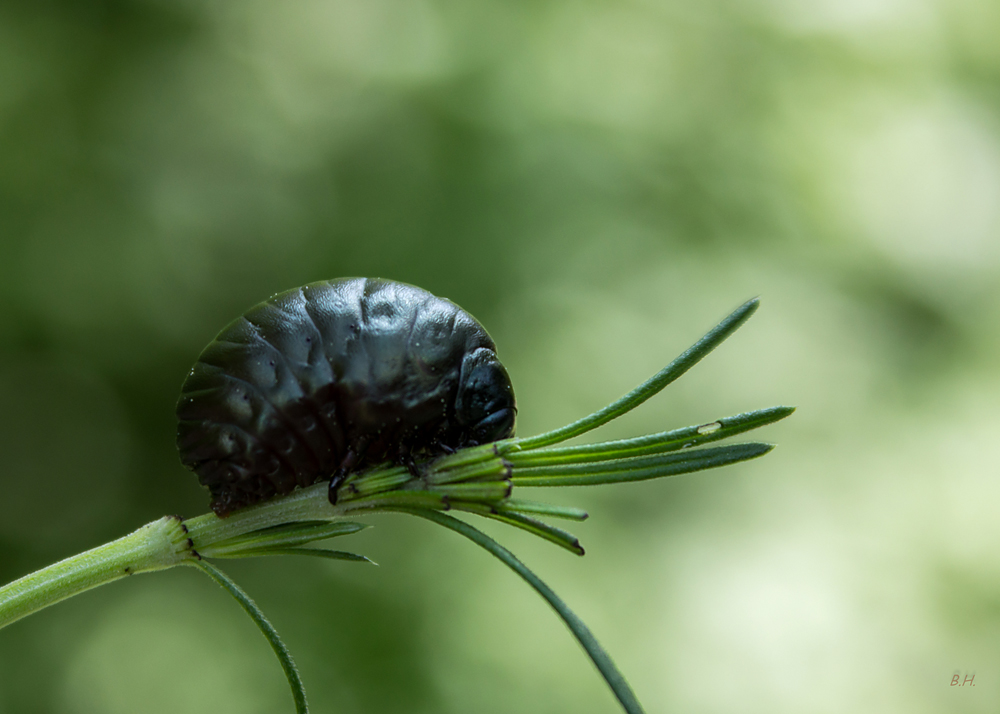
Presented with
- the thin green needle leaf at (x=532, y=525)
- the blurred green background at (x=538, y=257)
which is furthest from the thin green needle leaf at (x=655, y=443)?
the blurred green background at (x=538, y=257)

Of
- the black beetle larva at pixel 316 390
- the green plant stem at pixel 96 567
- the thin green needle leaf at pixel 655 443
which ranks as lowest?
the thin green needle leaf at pixel 655 443

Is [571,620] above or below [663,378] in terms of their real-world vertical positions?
below

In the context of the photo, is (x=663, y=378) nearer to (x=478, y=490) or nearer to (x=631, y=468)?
(x=631, y=468)

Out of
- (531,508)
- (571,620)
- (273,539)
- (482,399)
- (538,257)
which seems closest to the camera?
(571,620)

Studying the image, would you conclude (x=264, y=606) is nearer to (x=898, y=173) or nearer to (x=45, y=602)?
(x=45, y=602)

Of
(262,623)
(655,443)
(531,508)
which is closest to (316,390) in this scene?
(262,623)

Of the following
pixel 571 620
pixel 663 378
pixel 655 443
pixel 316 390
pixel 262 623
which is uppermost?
pixel 316 390

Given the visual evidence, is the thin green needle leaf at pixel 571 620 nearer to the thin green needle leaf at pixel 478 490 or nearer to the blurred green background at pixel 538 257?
the thin green needle leaf at pixel 478 490

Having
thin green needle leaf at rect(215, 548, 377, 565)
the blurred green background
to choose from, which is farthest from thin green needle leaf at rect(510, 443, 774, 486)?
the blurred green background
